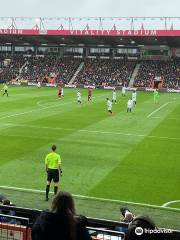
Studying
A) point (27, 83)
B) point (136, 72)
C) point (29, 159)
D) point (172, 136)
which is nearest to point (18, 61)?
point (27, 83)

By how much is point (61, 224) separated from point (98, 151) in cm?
1718

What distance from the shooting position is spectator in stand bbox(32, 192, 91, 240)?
4.87 m

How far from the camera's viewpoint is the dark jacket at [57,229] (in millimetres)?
4875

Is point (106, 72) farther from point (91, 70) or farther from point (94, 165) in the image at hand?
point (94, 165)

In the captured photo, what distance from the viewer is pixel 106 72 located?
84.4 meters

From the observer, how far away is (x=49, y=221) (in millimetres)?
4934

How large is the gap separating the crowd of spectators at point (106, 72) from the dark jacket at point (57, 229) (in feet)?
247

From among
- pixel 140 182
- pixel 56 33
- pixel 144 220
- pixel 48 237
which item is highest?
pixel 56 33

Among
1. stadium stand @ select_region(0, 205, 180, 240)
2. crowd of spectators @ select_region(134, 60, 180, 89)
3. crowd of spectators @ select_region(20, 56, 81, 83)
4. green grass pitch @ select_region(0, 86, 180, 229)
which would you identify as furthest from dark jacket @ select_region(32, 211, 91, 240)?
crowd of spectators @ select_region(20, 56, 81, 83)

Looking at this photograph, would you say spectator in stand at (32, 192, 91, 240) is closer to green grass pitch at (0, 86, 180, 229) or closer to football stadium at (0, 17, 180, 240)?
football stadium at (0, 17, 180, 240)

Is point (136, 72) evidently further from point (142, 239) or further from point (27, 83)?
point (142, 239)

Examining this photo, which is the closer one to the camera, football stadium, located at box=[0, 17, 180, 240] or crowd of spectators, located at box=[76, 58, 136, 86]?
football stadium, located at box=[0, 17, 180, 240]

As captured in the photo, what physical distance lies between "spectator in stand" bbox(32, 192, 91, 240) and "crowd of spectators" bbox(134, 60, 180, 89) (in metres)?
73.1

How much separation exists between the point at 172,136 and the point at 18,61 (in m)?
69.0
